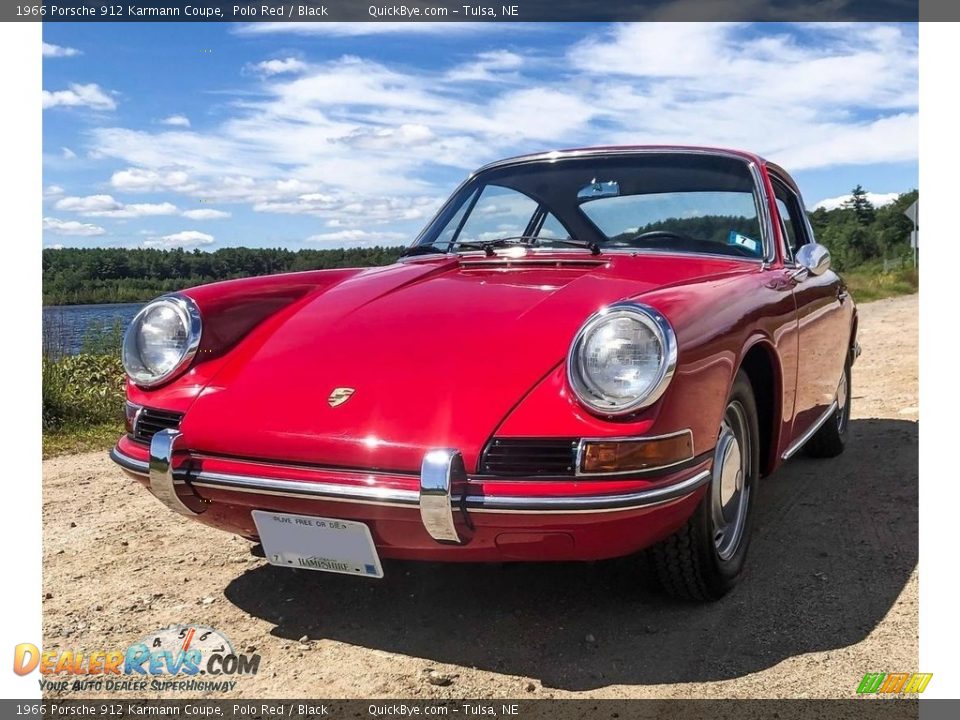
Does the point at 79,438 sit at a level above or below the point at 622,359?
below

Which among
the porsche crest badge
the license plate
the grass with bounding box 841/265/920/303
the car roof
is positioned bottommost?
the license plate

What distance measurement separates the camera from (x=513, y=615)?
2549 mm

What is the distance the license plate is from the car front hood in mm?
168

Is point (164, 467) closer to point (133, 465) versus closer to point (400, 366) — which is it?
point (133, 465)

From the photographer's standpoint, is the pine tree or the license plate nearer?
the license plate

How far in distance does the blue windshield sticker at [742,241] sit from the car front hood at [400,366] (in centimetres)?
55

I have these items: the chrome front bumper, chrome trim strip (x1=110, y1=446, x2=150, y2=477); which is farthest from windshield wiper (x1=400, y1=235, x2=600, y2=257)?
chrome trim strip (x1=110, y1=446, x2=150, y2=477)

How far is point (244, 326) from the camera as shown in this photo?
9.46ft

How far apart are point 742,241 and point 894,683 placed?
72.4 inches

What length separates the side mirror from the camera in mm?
3482

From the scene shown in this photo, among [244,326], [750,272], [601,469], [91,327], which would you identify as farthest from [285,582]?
[91,327]

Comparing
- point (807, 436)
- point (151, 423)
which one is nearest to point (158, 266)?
point (151, 423)

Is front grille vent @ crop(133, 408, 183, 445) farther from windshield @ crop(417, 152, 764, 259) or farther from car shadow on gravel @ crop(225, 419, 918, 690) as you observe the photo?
windshield @ crop(417, 152, 764, 259)

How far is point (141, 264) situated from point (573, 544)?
12.2ft
